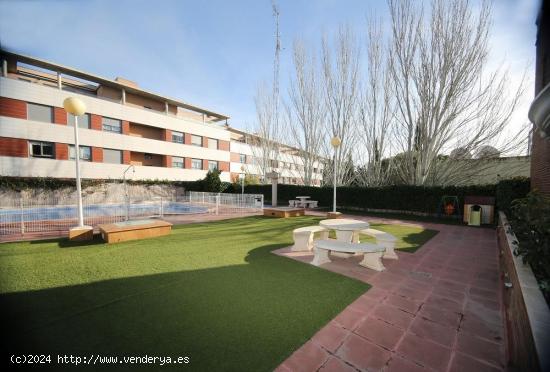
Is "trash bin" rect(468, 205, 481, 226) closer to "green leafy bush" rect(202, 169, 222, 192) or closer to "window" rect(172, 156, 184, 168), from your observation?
"green leafy bush" rect(202, 169, 222, 192)

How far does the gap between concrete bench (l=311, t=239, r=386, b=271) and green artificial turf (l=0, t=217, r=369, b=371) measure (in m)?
0.44

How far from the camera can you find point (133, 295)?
414cm

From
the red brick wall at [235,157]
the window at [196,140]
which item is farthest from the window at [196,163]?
the red brick wall at [235,157]

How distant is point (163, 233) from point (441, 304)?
321 inches

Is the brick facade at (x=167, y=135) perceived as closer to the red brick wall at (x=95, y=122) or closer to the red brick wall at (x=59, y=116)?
the red brick wall at (x=95, y=122)

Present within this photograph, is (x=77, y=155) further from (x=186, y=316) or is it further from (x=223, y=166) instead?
(x=223, y=166)

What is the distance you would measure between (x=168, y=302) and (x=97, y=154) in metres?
23.3

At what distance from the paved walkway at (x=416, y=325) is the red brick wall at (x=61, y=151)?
79.9 ft

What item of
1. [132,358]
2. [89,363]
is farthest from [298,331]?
[89,363]

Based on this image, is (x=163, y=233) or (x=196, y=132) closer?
(x=163, y=233)

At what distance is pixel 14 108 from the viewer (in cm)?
1761

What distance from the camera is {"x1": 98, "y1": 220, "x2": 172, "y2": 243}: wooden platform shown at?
7.17m

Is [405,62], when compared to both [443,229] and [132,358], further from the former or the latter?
[132,358]

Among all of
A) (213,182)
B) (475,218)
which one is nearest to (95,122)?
(213,182)
